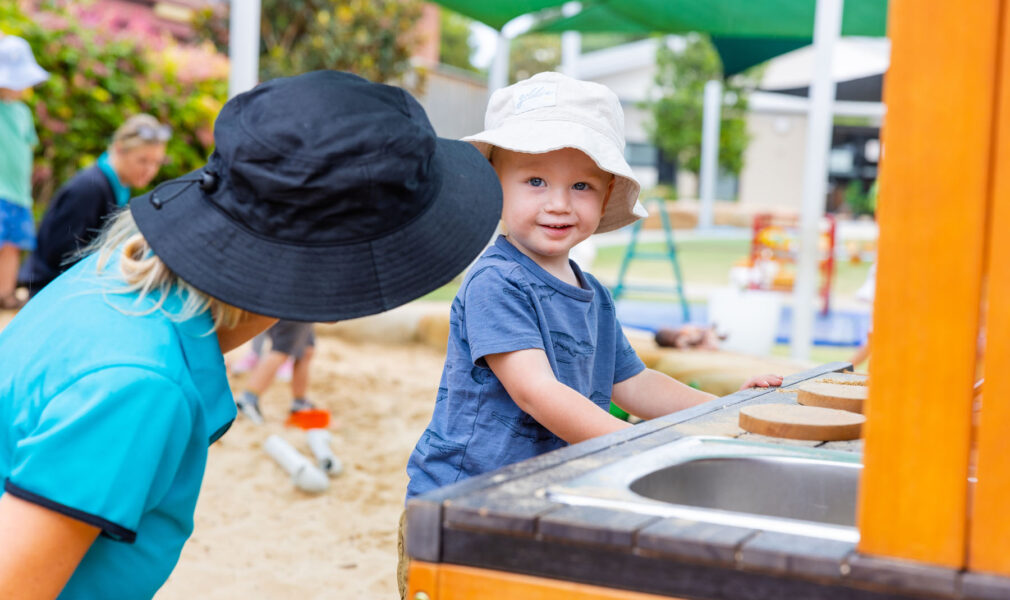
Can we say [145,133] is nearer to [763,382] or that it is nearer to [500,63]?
[500,63]

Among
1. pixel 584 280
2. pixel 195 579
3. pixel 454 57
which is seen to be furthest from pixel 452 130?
pixel 454 57

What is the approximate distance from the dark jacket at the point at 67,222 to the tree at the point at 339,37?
525 centimetres

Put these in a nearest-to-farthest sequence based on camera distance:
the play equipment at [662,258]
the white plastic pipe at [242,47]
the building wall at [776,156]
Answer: the white plastic pipe at [242,47], the play equipment at [662,258], the building wall at [776,156]

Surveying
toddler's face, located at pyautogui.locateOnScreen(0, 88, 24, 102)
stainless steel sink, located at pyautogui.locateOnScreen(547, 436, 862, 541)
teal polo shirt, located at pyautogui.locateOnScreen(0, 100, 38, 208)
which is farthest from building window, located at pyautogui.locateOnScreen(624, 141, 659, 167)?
stainless steel sink, located at pyautogui.locateOnScreen(547, 436, 862, 541)

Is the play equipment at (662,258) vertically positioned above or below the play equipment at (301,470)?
above

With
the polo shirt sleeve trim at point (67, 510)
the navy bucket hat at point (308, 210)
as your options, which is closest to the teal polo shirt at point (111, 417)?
the polo shirt sleeve trim at point (67, 510)

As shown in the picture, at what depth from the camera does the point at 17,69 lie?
18.6 feet

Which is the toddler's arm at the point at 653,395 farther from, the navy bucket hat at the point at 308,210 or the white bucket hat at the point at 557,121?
the navy bucket hat at the point at 308,210

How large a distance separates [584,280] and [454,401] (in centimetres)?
43

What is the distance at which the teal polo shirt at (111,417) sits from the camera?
1073mm

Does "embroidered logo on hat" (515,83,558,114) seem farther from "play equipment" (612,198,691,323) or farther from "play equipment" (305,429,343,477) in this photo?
"play equipment" (612,198,691,323)

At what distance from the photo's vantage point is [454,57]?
3531cm

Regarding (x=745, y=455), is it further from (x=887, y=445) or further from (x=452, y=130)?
(x=452, y=130)

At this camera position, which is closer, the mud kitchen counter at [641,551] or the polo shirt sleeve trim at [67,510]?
the mud kitchen counter at [641,551]
